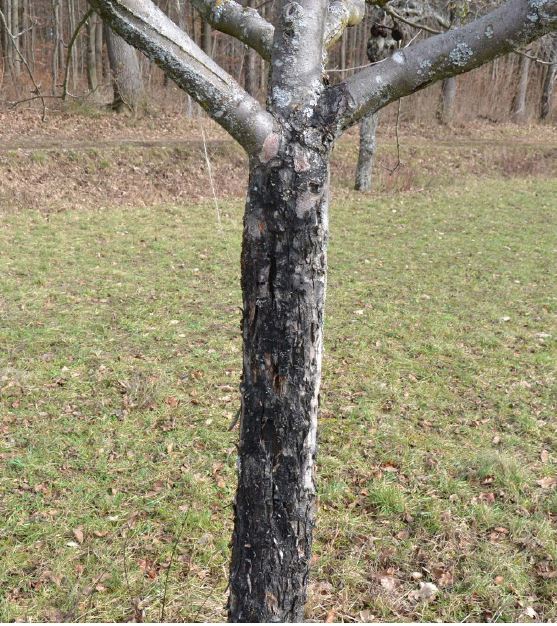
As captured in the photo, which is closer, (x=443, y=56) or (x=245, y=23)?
(x=443, y=56)

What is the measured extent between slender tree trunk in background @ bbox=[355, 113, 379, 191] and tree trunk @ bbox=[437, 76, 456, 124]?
878cm

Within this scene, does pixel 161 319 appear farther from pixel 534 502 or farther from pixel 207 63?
pixel 207 63

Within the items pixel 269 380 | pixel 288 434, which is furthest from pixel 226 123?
pixel 288 434

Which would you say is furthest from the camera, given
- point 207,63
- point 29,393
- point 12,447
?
point 29,393

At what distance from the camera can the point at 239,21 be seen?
92.0 inches

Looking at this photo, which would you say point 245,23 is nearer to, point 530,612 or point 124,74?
point 530,612

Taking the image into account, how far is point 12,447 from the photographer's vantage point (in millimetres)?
4469

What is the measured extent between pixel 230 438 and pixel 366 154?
38.9 feet

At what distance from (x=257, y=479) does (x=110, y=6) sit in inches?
61.2

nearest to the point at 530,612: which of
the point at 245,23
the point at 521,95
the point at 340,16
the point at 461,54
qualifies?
the point at 461,54

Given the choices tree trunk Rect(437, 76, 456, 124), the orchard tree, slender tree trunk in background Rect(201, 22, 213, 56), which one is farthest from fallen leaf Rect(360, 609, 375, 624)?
tree trunk Rect(437, 76, 456, 124)

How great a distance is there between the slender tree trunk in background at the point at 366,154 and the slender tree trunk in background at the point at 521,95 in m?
12.3

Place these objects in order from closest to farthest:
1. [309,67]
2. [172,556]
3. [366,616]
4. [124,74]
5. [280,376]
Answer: [309,67], [280,376], [172,556], [366,616], [124,74]

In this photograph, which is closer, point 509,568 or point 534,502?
point 509,568
